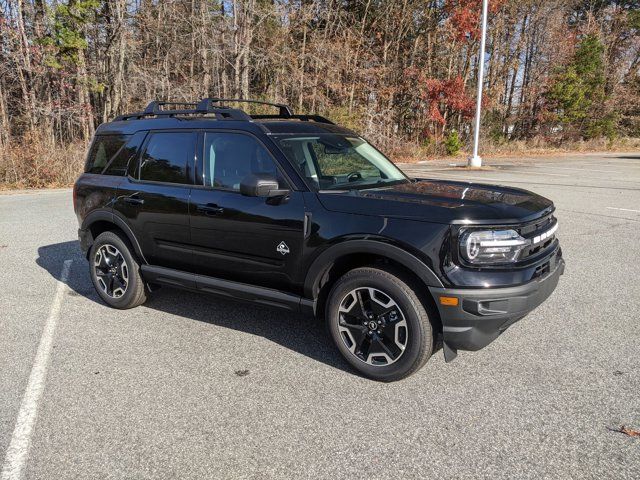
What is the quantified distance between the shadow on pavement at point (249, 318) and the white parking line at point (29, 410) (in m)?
0.78

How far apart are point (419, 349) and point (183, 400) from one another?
1.59 m

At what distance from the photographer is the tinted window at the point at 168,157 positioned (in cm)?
443

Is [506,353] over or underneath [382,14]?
underneath

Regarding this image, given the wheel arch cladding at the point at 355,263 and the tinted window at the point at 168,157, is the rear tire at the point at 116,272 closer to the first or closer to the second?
the tinted window at the point at 168,157

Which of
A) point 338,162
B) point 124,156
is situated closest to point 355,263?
point 338,162

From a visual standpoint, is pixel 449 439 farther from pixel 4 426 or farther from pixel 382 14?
pixel 382 14

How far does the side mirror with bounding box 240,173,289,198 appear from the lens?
12.0ft

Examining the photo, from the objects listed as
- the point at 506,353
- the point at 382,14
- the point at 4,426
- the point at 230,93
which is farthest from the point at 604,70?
the point at 4,426

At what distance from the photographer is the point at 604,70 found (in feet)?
131

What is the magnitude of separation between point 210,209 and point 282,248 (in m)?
0.78

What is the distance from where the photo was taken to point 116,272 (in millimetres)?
5016

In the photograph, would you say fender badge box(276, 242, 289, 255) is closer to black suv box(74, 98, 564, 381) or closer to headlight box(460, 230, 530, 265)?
black suv box(74, 98, 564, 381)

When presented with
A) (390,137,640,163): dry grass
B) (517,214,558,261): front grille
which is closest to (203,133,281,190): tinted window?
(517,214,558,261): front grille

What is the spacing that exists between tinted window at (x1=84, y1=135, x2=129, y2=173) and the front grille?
3.83 metres
